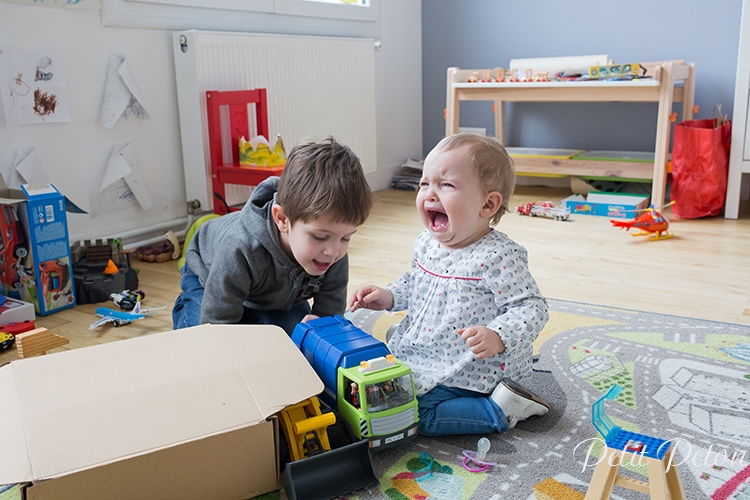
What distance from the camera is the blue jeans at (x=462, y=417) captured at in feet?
3.62

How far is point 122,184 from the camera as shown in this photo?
2264 mm

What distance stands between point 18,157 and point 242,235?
105 centimetres

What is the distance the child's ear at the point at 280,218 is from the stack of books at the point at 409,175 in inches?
88.2

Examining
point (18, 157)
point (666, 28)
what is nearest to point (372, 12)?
point (666, 28)

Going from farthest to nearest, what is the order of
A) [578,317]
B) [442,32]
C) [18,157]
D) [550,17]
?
[442,32], [550,17], [18,157], [578,317]

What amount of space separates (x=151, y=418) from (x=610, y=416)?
0.74 metres

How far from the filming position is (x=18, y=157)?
76.7 inches

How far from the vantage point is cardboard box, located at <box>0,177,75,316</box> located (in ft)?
5.71

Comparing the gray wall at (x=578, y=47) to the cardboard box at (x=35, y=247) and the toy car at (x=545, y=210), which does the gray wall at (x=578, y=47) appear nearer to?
the toy car at (x=545, y=210)

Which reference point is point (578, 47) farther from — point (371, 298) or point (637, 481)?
point (637, 481)

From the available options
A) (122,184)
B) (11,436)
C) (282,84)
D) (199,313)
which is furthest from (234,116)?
(11,436)

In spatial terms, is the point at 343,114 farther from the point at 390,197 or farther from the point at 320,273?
the point at 320,273

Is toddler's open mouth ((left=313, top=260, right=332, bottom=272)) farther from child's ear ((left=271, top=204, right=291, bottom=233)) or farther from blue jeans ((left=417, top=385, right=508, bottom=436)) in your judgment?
blue jeans ((left=417, top=385, right=508, bottom=436))

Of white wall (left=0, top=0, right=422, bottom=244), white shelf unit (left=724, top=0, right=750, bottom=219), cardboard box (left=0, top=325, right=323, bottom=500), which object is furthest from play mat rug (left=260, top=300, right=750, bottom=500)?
white shelf unit (left=724, top=0, right=750, bottom=219)
